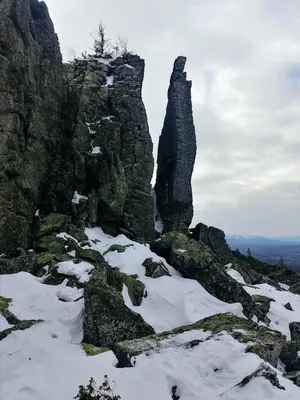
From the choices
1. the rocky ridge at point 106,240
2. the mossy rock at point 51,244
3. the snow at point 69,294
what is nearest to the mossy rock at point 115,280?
the rocky ridge at point 106,240

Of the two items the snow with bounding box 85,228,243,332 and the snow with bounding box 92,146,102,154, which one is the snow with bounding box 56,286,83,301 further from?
the snow with bounding box 92,146,102,154

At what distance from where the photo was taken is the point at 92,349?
1131 cm

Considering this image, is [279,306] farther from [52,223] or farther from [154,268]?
[52,223]

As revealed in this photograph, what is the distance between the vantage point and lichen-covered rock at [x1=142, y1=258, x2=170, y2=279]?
72.6 ft

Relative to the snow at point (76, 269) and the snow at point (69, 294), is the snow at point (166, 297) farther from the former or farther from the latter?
the snow at point (69, 294)

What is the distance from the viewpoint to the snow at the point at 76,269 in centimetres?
1747

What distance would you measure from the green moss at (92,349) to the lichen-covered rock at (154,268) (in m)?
10.6

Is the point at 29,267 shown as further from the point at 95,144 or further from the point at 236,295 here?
the point at 95,144

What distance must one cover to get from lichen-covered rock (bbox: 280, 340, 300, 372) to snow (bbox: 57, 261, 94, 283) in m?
9.71

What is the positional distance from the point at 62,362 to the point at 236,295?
45.6 feet

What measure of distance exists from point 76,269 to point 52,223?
6.82m

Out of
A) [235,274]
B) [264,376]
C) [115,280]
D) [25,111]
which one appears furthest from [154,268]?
[25,111]

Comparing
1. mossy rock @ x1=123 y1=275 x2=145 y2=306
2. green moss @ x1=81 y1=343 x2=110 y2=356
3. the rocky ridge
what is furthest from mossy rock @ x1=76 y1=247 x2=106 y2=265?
green moss @ x1=81 y1=343 x2=110 y2=356

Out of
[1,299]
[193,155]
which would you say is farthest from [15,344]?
[193,155]
